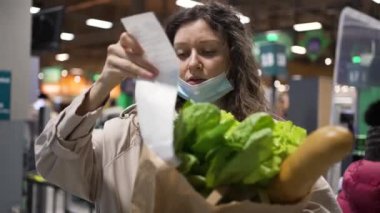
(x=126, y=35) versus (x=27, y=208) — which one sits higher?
(x=126, y=35)

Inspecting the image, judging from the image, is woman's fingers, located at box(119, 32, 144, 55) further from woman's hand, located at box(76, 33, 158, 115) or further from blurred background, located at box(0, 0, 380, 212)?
blurred background, located at box(0, 0, 380, 212)

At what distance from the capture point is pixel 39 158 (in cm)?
125

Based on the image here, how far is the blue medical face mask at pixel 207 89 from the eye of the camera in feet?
4.36

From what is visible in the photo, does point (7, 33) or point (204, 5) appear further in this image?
point (7, 33)

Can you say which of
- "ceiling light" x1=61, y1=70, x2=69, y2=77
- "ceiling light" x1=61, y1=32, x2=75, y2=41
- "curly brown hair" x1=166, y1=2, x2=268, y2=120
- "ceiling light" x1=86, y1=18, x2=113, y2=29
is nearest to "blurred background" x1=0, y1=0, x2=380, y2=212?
"curly brown hair" x1=166, y1=2, x2=268, y2=120

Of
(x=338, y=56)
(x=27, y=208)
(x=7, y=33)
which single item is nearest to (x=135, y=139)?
(x=338, y=56)

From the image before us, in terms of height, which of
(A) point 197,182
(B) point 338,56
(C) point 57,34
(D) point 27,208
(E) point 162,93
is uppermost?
(E) point 162,93

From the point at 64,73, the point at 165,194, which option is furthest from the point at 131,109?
the point at 64,73

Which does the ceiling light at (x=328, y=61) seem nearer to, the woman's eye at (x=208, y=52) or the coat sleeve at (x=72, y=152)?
the woman's eye at (x=208, y=52)

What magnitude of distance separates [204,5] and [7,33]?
4112 mm

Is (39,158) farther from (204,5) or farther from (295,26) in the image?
(295,26)

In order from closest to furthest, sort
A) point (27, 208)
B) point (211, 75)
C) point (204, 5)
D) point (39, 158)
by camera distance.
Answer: point (39, 158)
point (211, 75)
point (204, 5)
point (27, 208)

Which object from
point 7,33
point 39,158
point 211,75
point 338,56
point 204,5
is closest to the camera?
point 39,158

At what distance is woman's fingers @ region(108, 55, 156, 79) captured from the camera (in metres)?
0.96
